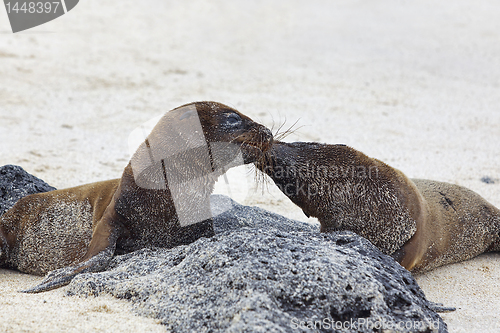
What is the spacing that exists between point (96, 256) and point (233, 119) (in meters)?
1.27

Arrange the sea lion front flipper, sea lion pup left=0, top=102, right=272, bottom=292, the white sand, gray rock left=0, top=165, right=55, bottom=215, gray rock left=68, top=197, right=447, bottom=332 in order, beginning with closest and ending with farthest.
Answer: gray rock left=68, top=197, right=447, bottom=332 → the sea lion front flipper → sea lion pup left=0, top=102, right=272, bottom=292 → the white sand → gray rock left=0, top=165, right=55, bottom=215

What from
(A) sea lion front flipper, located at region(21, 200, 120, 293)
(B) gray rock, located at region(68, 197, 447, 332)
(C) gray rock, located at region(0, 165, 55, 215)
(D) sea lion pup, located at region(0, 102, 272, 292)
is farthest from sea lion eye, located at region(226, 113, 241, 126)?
(C) gray rock, located at region(0, 165, 55, 215)

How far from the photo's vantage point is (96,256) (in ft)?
10.8

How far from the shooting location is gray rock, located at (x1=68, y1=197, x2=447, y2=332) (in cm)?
242

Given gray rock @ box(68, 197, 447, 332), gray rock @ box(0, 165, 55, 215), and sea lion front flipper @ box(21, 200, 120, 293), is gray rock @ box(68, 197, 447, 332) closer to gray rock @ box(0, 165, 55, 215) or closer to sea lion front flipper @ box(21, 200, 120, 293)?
→ sea lion front flipper @ box(21, 200, 120, 293)

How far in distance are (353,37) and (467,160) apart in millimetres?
6315

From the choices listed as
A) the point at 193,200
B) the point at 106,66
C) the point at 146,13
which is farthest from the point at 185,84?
the point at 193,200

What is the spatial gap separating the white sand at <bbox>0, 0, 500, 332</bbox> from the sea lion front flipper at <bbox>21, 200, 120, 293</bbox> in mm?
149

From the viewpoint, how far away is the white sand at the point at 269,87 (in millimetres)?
3902

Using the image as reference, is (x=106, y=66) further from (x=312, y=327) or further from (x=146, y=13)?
(x=312, y=327)

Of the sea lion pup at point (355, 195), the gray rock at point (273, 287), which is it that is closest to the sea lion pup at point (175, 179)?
the sea lion pup at point (355, 195)

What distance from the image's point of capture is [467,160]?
680cm

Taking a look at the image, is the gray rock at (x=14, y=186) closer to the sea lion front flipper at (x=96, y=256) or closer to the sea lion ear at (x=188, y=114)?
the sea lion front flipper at (x=96, y=256)

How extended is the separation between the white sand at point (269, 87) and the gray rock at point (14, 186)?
0.66 meters
